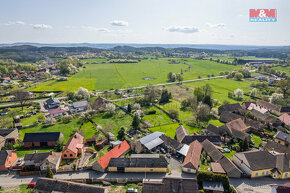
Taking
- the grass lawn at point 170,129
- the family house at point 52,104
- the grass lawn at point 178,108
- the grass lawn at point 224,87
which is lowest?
the grass lawn at point 170,129

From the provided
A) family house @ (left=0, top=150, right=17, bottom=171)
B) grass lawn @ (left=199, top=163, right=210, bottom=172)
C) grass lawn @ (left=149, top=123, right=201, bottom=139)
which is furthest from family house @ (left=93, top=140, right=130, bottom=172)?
family house @ (left=0, top=150, right=17, bottom=171)

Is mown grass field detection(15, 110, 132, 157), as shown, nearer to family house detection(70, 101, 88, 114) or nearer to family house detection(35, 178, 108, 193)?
family house detection(70, 101, 88, 114)

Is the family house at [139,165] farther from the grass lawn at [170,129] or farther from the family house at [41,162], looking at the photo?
the grass lawn at [170,129]

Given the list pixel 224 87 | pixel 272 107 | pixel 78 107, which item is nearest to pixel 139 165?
pixel 78 107

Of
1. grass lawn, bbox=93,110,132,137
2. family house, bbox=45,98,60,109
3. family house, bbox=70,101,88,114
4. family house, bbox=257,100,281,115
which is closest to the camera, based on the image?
grass lawn, bbox=93,110,132,137

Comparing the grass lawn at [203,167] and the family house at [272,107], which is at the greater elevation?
the family house at [272,107]

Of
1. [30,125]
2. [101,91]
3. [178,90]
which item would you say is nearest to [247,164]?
[30,125]

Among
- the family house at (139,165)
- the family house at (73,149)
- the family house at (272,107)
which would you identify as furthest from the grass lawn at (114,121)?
the family house at (272,107)
